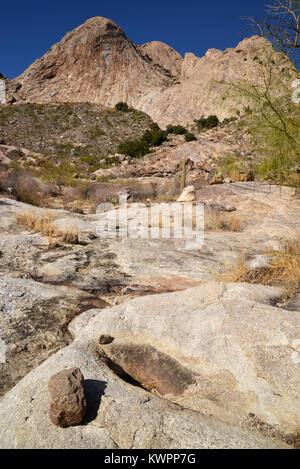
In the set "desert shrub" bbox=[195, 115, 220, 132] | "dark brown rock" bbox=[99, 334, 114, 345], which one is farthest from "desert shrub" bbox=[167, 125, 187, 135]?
"dark brown rock" bbox=[99, 334, 114, 345]

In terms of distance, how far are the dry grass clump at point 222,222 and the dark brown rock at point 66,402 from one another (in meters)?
5.73

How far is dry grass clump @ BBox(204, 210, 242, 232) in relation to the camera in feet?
22.6

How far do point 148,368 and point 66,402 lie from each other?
2.49ft

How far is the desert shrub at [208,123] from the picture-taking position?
25478 mm

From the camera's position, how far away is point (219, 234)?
6.11 m

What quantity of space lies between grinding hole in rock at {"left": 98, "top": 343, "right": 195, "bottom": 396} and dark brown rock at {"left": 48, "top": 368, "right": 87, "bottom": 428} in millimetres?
561

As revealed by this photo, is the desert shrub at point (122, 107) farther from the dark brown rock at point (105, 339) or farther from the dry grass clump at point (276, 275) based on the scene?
the dark brown rock at point (105, 339)

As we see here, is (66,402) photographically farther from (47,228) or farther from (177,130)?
(177,130)

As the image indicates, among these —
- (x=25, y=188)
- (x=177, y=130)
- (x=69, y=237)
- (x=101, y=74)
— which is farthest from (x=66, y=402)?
(x=101, y=74)

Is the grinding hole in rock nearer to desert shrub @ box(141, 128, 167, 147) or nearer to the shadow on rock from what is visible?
the shadow on rock

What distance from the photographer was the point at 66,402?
1.28 m

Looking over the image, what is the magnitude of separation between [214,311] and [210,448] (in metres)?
1.06

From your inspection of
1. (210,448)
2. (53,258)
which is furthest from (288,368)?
(53,258)
